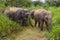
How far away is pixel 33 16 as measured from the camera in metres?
8.43

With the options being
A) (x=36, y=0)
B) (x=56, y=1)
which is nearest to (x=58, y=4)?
(x=56, y=1)

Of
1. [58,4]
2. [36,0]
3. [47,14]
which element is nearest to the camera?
[47,14]

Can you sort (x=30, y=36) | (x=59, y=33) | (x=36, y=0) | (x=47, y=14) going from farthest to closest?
(x=36, y=0), (x=47, y=14), (x=30, y=36), (x=59, y=33)

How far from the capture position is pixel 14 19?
8562 millimetres

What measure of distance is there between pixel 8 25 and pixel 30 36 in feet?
2.74

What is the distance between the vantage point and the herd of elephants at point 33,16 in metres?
7.39

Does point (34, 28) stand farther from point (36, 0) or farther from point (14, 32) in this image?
point (36, 0)

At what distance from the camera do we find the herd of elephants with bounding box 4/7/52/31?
7.39 meters

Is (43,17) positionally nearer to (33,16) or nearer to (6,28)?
(33,16)

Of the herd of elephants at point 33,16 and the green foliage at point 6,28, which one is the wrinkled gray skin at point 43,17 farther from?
the green foliage at point 6,28

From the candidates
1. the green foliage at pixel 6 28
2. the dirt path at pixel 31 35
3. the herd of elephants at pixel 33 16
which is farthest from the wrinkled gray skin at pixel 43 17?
the green foliage at pixel 6 28

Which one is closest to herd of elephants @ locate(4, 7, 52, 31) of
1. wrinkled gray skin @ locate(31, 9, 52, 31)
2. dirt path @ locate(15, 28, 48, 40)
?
wrinkled gray skin @ locate(31, 9, 52, 31)

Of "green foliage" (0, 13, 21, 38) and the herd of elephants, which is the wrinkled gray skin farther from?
"green foliage" (0, 13, 21, 38)

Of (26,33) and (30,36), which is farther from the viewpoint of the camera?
(26,33)
